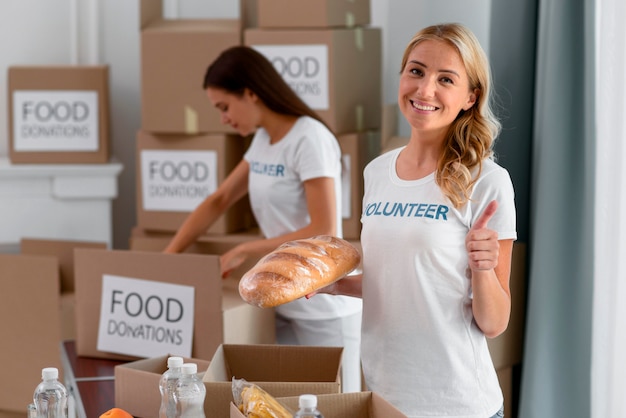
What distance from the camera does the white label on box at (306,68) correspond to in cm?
328

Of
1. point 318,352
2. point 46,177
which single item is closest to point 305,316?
point 318,352

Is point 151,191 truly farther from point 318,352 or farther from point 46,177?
point 318,352

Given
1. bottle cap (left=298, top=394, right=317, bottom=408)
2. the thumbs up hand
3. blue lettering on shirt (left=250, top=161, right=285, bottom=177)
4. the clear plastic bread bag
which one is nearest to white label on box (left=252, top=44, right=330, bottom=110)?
blue lettering on shirt (left=250, top=161, right=285, bottom=177)

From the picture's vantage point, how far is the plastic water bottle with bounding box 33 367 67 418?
60.2 inches

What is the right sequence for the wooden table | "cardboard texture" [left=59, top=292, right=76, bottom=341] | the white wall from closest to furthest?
the wooden table, "cardboard texture" [left=59, top=292, right=76, bottom=341], the white wall

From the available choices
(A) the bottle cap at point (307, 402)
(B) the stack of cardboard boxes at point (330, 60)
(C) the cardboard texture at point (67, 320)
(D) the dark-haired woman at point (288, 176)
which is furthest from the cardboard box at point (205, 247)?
(A) the bottle cap at point (307, 402)

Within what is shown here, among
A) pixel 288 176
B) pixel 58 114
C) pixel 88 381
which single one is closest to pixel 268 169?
pixel 288 176

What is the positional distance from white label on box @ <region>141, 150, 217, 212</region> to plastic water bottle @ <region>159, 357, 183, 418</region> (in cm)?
196

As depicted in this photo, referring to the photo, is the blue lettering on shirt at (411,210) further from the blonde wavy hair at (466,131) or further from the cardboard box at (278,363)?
the cardboard box at (278,363)

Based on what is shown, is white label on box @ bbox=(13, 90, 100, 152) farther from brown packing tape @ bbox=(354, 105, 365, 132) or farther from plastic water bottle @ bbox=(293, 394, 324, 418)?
plastic water bottle @ bbox=(293, 394, 324, 418)

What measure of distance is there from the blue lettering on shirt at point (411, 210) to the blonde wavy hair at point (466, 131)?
0.09ft

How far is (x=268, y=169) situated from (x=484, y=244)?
1.02m

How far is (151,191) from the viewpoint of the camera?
3.57 meters

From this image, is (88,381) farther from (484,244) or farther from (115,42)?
→ (115,42)
